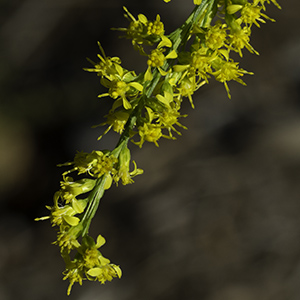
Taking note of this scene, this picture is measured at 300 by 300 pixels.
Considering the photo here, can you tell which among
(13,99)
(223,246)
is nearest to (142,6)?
(13,99)

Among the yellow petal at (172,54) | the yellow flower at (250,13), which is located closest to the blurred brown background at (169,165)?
the yellow flower at (250,13)

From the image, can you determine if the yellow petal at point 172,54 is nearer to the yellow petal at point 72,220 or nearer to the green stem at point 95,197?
the green stem at point 95,197

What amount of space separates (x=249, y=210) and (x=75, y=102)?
57.3 inches

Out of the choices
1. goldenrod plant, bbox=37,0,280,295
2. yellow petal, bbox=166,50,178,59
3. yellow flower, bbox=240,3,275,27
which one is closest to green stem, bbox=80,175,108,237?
goldenrod plant, bbox=37,0,280,295

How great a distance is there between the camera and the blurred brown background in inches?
103

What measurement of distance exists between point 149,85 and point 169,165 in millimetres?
1963

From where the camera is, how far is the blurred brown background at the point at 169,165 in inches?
103

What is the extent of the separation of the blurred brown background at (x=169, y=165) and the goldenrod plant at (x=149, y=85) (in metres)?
1.80

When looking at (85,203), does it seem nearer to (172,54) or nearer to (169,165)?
(172,54)

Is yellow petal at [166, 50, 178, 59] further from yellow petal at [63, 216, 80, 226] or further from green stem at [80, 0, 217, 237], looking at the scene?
yellow petal at [63, 216, 80, 226]

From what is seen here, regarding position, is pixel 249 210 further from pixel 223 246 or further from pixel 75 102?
pixel 75 102

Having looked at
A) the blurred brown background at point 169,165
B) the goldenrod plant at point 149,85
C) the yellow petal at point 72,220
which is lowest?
the blurred brown background at point 169,165

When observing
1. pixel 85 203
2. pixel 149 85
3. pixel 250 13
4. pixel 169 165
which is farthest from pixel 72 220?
pixel 169 165

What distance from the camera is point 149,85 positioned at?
2.59ft
